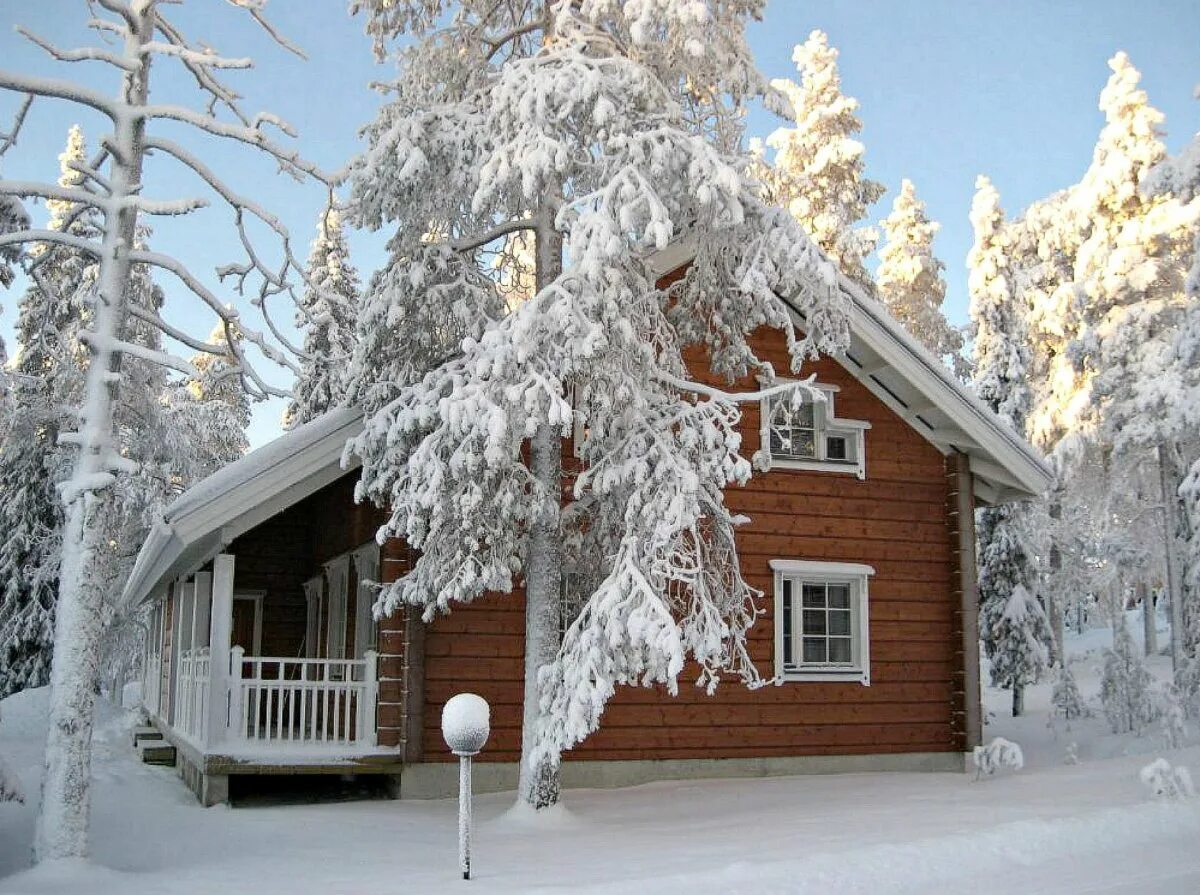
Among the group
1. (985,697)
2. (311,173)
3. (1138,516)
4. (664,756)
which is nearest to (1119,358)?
(1138,516)

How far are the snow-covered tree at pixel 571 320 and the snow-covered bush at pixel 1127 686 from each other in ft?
31.0

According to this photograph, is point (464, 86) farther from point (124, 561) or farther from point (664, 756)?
point (124, 561)

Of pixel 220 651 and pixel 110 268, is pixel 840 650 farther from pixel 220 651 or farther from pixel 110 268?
pixel 110 268

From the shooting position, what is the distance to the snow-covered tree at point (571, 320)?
967 centimetres

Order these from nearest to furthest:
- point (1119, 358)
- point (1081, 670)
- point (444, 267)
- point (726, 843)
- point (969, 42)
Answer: point (726, 843) < point (444, 267) < point (969, 42) < point (1119, 358) < point (1081, 670)

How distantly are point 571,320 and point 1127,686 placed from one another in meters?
12.9

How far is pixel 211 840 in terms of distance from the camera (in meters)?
10.0

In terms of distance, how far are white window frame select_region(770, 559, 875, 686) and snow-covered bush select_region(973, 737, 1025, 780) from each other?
2.09 m

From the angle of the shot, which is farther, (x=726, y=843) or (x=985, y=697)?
Result: (x=985, y=697)

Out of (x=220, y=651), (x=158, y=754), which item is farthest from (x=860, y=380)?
(x=158, y=754)

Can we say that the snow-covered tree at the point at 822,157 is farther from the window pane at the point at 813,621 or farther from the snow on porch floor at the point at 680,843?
the snow on porch floor at the point at 680,843

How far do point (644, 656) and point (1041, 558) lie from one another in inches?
996

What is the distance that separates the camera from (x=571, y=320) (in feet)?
31.5

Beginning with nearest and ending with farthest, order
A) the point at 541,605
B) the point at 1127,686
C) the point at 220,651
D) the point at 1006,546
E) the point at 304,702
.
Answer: the point at 541,605, the point at 220,651, the point at 304,702, the point at 1127,686, the point at 1006,546
